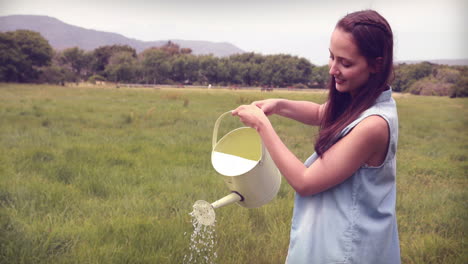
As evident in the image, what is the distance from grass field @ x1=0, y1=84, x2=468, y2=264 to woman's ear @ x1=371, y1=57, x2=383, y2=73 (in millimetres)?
1415

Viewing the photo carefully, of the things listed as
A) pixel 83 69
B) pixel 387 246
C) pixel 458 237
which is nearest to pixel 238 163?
pixel 387 246

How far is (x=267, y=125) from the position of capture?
1.16 metres

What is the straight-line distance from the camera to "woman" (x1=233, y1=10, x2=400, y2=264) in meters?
1.07

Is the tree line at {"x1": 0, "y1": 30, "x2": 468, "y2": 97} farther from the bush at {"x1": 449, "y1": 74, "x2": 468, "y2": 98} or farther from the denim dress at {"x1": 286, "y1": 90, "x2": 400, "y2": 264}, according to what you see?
the denim dress at {"x1": 286, "y1": 90, "x2": 400, "y2": 264}

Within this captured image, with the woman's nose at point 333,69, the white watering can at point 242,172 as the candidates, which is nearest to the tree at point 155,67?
the white watering can at point 242,172

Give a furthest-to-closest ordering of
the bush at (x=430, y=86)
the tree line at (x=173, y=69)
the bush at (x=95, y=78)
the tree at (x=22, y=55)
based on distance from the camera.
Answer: the bush at (x=95, y=78) → the tree at (x=22, y=55) → the tree line at (x=173, y=69) → the bush at (x=430, y=86)

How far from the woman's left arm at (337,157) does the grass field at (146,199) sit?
122 centimetres

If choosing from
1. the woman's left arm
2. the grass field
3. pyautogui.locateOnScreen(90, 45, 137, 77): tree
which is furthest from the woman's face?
pyautogui.locateOnScreen(90, 45, 137, 77): tree

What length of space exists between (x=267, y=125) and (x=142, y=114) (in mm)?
7015

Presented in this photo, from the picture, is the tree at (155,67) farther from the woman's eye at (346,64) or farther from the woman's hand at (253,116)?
the woman's eye at (346,64)

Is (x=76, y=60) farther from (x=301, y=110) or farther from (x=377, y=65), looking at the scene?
(x=377, y=65)

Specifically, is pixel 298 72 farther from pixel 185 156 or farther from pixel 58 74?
pixel 58 74

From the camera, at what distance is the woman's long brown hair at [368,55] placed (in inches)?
41.9

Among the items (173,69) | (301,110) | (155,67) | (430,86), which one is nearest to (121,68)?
(155,67)
